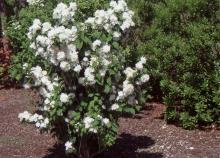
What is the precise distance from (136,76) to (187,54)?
6.13ft

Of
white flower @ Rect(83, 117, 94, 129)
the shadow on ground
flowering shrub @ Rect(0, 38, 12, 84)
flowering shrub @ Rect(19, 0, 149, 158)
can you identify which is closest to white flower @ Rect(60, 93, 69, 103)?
flowering shrub @ Rect(19, 0, 149, 158)

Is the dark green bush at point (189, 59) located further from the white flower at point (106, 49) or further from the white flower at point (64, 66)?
the white flower at point (64, 66)

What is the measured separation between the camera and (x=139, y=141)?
7199mm

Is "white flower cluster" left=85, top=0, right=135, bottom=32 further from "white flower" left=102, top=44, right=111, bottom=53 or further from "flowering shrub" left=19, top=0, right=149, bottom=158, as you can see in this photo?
"white flower" left=102, top=44, right=111, bottom=53

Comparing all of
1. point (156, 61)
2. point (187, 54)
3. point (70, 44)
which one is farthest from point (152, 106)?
point (70, 44)

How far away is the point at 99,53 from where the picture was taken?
5516mm

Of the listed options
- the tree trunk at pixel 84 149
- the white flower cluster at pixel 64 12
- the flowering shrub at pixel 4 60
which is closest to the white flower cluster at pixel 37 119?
the tree trunk at pixel 84 149

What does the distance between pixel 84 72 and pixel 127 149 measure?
5.55 feet

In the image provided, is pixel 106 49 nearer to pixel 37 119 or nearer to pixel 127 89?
pixel 127 89

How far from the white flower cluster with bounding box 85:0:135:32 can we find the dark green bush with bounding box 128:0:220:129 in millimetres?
1807

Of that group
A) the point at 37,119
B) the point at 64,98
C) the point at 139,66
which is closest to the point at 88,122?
the point at 64,98

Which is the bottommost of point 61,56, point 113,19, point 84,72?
point 84,72

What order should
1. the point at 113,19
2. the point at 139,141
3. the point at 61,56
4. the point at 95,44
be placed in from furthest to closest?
the point at 139,141 < the point at 113,19 < the point at 95,44 < the point at 61,56

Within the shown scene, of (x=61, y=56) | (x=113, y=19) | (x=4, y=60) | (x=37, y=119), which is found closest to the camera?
(x=61, y=56)
